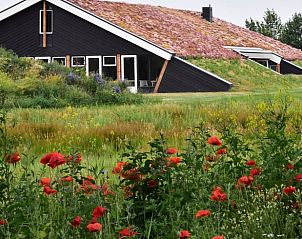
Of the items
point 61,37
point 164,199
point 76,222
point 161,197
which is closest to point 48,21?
point 61,37

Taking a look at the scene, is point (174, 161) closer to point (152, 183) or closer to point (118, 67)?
point (152, 183)

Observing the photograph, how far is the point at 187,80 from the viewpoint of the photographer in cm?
3747

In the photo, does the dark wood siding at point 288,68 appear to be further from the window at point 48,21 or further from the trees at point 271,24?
the trees at point 271,24

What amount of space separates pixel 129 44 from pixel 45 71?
39.3ft

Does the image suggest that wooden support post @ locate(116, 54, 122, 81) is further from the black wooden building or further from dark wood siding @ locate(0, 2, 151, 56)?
dark wood siding @ locate(0, 2, 151, 56)

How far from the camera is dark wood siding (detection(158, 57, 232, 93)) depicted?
36.4 m

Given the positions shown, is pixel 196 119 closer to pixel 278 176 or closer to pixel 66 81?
pixel 278 176

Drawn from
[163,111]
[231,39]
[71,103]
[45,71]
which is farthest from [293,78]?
[163,111]

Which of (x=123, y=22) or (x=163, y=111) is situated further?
(x=123, y=22)

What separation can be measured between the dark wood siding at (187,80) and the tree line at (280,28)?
133ft

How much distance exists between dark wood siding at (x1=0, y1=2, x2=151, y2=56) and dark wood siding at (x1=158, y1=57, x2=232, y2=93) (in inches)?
77.2

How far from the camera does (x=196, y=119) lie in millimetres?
14578

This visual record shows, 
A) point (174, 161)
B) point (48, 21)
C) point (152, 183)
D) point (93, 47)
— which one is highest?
point (48, 21)

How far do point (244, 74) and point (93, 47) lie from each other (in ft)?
29.0
